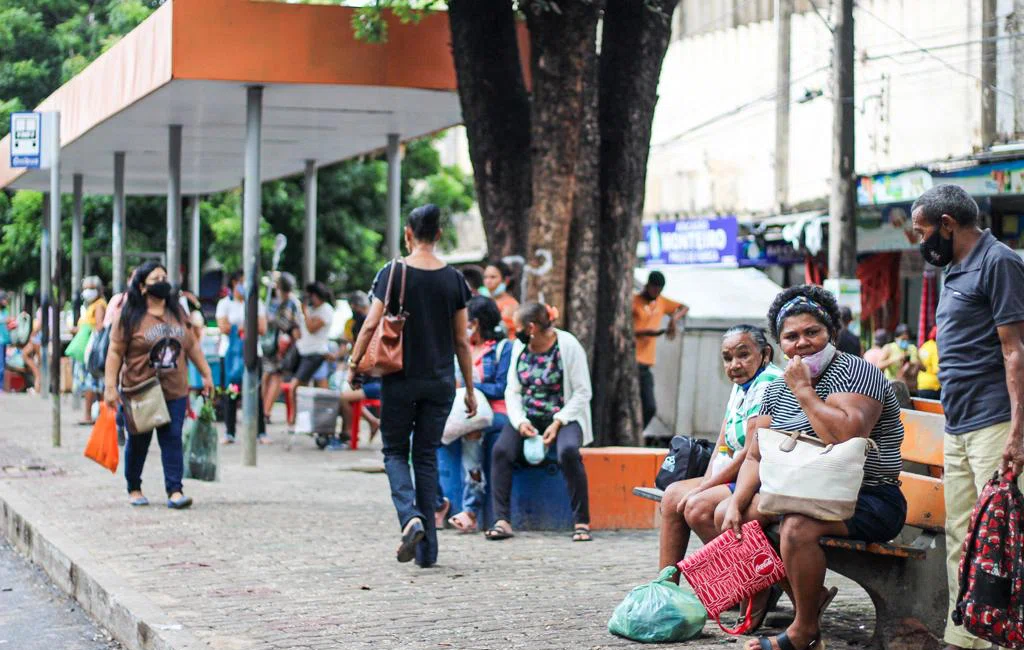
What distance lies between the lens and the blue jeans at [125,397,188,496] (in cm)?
999

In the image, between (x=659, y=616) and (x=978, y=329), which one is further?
(x=659, y=616)

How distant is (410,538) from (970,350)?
10.5 ft

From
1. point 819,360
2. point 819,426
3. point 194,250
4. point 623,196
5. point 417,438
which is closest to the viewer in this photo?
point 819,426

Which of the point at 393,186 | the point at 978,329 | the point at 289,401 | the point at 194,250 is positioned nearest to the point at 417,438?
the point at 978,329

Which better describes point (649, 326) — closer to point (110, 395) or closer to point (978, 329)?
point (110, 395)

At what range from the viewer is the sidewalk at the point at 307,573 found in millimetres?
6113

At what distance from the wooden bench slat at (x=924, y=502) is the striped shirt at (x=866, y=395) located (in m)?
0.49

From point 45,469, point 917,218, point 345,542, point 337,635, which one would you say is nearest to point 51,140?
point 45,469

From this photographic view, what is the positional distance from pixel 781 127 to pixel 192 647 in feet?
63.3

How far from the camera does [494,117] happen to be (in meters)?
11.1

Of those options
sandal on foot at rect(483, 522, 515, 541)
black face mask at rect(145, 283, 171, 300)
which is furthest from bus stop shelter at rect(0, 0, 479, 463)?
sandal on foot at rect(483, 522, 515, 541)

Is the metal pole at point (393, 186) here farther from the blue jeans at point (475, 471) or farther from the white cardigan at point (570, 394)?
Result: the white cardigan at point (570, 394)

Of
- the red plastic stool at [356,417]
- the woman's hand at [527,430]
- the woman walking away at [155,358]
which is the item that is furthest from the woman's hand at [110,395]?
the red plastic stool at [356,417]

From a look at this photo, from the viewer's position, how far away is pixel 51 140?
14039 millimetres
